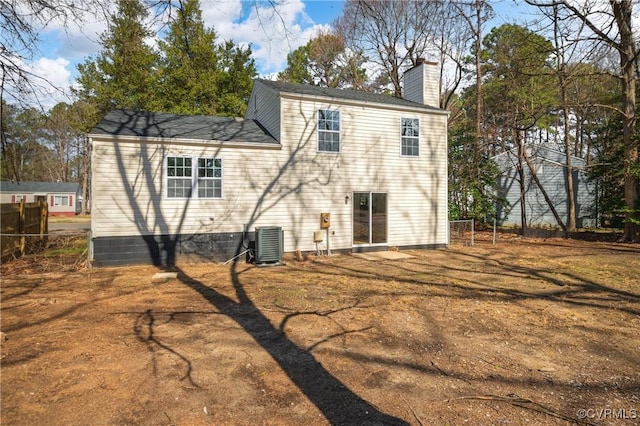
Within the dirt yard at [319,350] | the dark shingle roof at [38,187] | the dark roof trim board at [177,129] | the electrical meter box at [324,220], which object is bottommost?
the dirt yard at [319,350]

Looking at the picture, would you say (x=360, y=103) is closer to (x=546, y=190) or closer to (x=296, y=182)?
(x=296, y=182)

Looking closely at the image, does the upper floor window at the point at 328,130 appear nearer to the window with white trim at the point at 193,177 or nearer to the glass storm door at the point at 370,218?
the glass storm door at the point at 370,218

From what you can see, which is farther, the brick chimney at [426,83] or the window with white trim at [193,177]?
the brick chimney at [426,83]

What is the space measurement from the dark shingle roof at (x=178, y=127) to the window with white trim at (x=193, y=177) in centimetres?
70

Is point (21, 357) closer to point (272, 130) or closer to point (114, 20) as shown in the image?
point (114, 20)

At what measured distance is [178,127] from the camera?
1127 cm

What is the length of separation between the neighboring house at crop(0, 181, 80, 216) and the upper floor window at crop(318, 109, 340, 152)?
137ft

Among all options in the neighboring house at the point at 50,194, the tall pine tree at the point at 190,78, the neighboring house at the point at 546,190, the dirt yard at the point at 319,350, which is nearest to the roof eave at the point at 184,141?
the dirt yard at the point at 319,350

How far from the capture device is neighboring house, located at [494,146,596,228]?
22328 mm

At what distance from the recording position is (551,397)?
3342 mm

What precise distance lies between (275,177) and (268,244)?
237cm

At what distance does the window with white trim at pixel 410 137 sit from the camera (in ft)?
43.4

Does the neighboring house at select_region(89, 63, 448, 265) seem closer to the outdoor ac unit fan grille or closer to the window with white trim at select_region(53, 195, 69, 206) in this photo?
the outdoor ac unit fan grille

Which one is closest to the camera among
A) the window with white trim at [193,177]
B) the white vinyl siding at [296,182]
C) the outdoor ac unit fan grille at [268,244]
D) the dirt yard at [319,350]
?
the dirt yard at [319,350]
